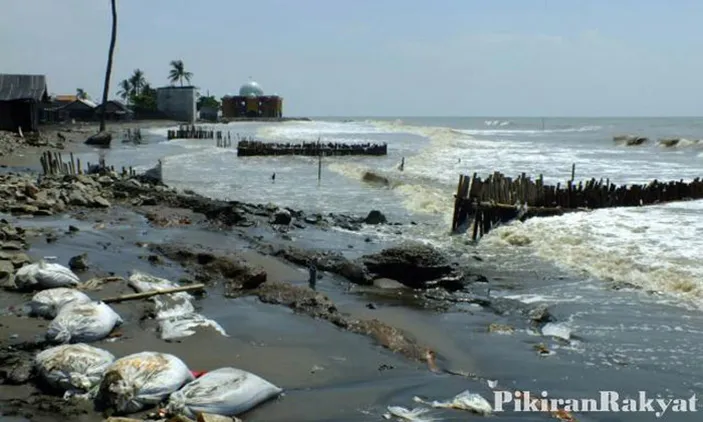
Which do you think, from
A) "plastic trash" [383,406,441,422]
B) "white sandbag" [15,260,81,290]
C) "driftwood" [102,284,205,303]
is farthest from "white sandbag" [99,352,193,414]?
"white sandbag" [15,260,81,290]

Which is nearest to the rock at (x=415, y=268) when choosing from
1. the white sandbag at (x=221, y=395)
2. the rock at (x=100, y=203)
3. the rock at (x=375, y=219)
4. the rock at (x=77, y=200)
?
the white sandbag at (x=221, y=395)

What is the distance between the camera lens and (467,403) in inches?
204

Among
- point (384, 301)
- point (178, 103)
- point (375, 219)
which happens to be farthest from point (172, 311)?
point (178, 103)

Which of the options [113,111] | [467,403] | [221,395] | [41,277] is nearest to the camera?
[221,395]

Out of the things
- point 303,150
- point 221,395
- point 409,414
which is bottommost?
point 409,414

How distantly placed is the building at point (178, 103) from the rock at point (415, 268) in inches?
3371

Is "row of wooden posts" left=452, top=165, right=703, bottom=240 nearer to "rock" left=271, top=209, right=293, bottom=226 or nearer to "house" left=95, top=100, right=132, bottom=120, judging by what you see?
"rock" left=271, top=209, right=293, bottom=226

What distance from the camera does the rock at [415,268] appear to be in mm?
9609

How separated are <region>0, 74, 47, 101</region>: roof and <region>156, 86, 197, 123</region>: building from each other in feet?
169

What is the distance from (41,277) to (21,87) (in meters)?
36.7

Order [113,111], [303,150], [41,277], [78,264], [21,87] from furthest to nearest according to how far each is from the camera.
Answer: [113,111] → [303,150] → [21,87] → [78,264] → [41,277]

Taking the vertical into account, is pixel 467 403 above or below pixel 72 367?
below

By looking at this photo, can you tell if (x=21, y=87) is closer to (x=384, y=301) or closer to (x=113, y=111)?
(x=113, y=111)

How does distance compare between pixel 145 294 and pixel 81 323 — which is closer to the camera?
pixel 81 323
